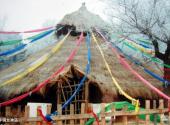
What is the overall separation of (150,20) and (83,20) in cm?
497

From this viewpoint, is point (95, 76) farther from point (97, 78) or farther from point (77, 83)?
point (77, 83)

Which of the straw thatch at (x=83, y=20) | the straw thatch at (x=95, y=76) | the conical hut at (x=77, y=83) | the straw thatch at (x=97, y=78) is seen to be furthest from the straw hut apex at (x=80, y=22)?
the conical hut at (x=77, y=83)

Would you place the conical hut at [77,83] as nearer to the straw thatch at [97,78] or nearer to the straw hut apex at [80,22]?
the straw thatch at [97,78]

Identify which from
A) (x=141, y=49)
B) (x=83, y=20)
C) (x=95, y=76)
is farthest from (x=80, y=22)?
(x=95, y=76)

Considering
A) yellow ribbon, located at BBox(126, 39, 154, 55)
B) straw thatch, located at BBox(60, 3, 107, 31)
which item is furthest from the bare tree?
straw thatch, located at BBox(60, 3, 107, 31)

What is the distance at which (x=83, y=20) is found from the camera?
17.4 m

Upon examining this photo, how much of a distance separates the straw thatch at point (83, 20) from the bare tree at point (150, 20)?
3.28 meters

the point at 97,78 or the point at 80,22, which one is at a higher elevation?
the point at 80,22

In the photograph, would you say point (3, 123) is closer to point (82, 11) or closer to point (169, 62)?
point (169, 62)

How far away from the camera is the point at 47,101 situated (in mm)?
14469

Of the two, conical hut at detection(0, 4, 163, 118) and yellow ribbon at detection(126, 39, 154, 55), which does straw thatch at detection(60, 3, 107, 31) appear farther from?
yellow ribbon at detection(126, 39, 154, 55)

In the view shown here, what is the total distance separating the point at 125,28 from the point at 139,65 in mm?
2274

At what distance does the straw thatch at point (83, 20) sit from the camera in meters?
17.2

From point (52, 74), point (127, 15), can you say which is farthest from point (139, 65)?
point (52, 74)
